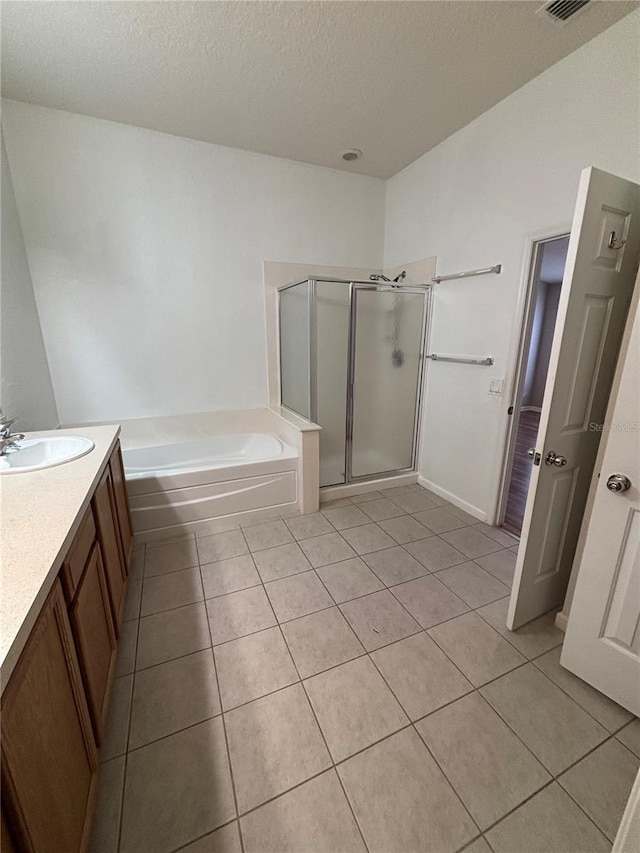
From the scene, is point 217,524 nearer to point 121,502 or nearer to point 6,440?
point 121,502

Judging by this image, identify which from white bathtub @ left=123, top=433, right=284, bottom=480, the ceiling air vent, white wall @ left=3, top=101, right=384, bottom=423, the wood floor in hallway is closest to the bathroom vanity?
white bathtub @ left=123, top=433, right=284, bottom=480

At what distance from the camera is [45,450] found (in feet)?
5.67

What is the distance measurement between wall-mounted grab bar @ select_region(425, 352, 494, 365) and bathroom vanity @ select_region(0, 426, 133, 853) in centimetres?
238

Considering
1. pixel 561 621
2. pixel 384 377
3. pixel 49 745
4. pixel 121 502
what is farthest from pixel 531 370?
pixel 49 745

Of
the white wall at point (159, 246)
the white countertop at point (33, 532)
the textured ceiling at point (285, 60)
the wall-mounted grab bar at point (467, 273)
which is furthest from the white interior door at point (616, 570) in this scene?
the white wall at point (159, 246)

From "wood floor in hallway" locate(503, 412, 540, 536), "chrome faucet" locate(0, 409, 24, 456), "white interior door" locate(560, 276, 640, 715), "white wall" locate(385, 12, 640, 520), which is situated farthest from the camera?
"wood floor in hallway" locate(503, 412, 540, 536)

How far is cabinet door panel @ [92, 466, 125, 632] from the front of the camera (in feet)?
4.72

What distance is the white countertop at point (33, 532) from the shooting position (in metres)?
0.68

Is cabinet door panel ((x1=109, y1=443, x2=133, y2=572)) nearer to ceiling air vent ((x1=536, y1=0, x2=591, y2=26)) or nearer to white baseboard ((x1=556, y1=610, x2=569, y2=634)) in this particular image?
white baseboard ((x1=556, y1=610, x2=569, y2=634))

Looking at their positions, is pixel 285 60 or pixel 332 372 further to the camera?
pixel 332 372

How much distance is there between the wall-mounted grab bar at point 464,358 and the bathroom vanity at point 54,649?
238 centimetres

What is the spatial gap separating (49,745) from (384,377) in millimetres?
2993

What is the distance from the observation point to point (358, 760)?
1172 mm

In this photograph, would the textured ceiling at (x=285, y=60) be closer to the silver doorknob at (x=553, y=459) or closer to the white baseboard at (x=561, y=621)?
the silver doorknob at (x=553, y=459)
